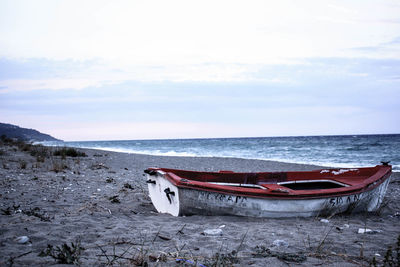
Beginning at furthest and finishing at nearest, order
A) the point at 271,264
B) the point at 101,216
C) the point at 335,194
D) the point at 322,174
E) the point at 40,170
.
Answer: the point at 40,170
the point at 322,174
the point at 335,194
the point at 101,216
the point at 271,264

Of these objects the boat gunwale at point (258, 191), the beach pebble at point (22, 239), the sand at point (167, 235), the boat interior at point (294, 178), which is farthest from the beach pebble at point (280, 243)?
the beach pebble at point (22, 239)

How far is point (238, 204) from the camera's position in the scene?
4.87m

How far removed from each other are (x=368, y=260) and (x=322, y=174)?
430cm

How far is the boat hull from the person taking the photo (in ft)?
15.7

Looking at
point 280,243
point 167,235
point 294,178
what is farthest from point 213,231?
point 294,178

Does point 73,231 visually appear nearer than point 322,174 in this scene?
Yes

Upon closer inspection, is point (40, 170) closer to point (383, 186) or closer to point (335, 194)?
point (335, 194)

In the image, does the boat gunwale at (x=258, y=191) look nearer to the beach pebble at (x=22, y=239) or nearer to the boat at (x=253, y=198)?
the boat at (x=253, y=198)

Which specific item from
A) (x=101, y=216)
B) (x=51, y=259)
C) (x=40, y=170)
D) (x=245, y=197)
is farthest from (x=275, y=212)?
(x=40, y=170)

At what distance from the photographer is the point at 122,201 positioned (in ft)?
20.6

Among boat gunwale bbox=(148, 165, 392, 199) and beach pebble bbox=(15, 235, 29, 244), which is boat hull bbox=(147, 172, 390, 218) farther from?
beach pebble bbox=(15, 235, 29, 244)

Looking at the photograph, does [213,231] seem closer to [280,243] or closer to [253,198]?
[280,243]

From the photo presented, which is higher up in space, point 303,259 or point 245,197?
point 245,197

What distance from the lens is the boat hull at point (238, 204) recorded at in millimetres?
4797
